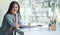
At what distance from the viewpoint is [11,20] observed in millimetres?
2361

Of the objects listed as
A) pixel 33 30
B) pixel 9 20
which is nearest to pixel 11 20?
pixel 9 20

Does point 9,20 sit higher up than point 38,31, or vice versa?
point 9,20

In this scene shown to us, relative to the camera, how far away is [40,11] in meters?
2.43

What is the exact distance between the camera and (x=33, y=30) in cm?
242

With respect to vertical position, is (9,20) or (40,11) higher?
(40,11)

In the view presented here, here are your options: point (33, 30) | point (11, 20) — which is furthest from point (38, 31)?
point (11, 20)

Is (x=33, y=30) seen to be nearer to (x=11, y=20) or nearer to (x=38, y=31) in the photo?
(x=38, y=31)

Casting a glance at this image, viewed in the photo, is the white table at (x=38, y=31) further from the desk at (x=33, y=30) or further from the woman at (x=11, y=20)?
the woman at (x=11, y=20)

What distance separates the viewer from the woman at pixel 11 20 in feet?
7.65

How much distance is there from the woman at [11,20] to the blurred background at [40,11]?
0.07 m

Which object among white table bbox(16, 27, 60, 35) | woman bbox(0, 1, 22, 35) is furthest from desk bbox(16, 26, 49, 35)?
woman bbox(0, 1, 22, 35)

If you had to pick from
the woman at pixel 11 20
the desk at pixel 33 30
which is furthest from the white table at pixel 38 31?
the woman at pixel 11 20

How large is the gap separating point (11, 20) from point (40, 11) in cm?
43

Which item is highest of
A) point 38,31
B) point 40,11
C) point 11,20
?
point 40,11
